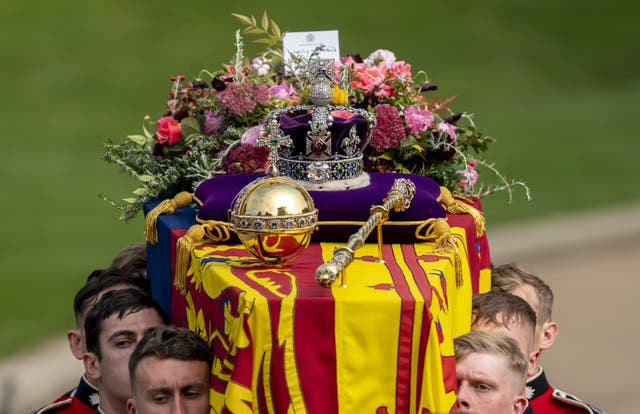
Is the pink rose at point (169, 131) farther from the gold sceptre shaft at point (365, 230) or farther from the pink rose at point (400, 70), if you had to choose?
the gold sceptre shaft at point (365, 230)

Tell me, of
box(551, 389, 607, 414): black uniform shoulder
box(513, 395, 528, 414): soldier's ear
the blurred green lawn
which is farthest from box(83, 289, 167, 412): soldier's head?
the blurred green lawn

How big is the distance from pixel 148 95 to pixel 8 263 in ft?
13.8

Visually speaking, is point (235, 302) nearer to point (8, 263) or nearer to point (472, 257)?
point (472, 257)

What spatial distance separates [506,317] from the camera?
4.53 metres

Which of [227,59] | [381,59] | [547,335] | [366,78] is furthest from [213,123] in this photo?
[227,59]

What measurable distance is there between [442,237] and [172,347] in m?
0.83

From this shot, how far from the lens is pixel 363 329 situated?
12.1 ft

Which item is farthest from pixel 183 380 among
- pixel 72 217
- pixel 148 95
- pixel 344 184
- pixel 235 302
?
pixel 148 95

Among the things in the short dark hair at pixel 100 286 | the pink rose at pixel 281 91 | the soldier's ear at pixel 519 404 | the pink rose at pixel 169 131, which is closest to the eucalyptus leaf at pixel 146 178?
the pink rose at pixel 169 131

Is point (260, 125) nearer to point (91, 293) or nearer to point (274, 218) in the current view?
point (91, 293)

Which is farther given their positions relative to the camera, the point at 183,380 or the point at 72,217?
the point at 72,217

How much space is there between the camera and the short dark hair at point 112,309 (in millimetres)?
4590

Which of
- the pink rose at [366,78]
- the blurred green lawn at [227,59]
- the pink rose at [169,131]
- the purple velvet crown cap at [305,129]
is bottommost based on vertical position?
the blurred green lawn at [227,59]

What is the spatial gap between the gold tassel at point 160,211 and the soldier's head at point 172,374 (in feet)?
3.05
